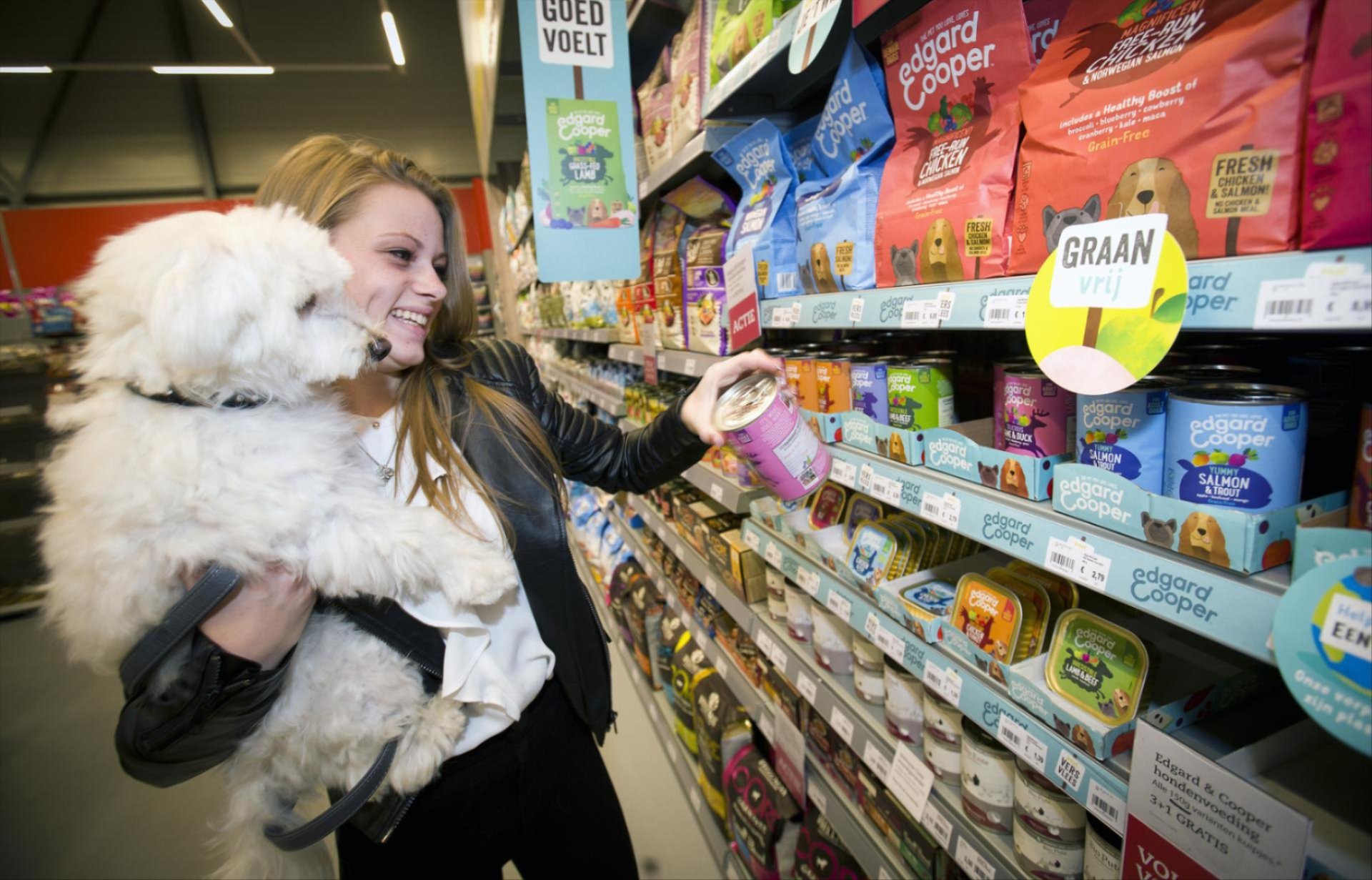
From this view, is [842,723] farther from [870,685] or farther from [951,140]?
[951,140]

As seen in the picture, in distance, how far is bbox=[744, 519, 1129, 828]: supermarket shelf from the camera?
77cm

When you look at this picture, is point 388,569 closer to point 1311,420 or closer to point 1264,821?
point 1264,821

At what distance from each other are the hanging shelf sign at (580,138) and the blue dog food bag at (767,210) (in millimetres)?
446

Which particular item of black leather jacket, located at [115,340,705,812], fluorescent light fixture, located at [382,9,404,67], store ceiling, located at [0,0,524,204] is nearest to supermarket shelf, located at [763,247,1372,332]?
black leather jacket, located at [115,340,705,812]

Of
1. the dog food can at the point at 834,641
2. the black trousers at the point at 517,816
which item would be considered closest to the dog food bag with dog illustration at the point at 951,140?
the dog food can at the point at 834,641

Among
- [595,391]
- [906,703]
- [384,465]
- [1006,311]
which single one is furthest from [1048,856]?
[595,391]

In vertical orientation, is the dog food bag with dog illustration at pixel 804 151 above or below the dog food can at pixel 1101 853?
above

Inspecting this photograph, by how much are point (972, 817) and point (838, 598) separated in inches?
16.4

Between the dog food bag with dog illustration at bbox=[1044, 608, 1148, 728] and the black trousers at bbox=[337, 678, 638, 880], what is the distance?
2.89ft

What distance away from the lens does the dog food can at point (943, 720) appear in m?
1.07

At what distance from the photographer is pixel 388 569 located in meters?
0.88

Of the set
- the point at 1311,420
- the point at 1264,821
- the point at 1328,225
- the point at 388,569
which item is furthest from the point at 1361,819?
the point at 388,569

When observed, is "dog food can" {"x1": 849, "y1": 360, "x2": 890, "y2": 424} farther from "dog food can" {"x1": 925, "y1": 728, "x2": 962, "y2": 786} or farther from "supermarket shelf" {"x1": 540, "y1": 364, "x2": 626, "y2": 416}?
"supermarket shelf" {"x1": 540, "y1": 364, "x2": 626, "y2": 416}

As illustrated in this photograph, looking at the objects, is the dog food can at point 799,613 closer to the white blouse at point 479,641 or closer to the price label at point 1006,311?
the white blouse at point 479,641
